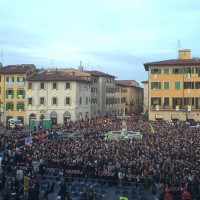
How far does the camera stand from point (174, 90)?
53844mm

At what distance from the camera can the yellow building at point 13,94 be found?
185 ft

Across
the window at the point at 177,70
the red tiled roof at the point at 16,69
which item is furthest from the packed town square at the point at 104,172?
the red tiled roof at the point at 16,69

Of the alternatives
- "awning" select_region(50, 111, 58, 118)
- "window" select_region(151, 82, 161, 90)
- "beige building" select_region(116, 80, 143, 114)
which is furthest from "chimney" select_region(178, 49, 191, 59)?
"awning" select_region(50, 111, 58, 118)

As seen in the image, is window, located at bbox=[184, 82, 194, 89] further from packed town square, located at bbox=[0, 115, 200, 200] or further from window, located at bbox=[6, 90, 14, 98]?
packed town square, located at bbox=[0, 115, 200, 200]

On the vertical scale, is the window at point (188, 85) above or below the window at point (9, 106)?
above

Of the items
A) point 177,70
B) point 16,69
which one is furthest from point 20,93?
point 177,70

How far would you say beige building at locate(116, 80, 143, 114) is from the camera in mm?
95037

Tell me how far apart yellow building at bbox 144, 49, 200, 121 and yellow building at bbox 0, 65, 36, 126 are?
1983 centimetres

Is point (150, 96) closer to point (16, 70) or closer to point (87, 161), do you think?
point (16, 70)

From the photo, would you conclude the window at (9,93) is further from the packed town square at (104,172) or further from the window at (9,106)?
the packed town square at (104,172)

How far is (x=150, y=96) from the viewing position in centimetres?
5472

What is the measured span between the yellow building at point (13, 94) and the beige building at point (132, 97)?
A: 3800 cm

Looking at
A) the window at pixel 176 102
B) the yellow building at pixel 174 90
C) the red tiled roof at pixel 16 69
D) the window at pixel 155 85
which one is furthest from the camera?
the red tiled roof at pixel 16 69

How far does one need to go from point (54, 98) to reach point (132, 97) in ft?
155
